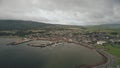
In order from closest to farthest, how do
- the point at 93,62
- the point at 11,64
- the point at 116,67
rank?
the point at 116,67, the point at 11,64, the point at 93,62

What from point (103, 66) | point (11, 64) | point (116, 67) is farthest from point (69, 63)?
point (11, 64)

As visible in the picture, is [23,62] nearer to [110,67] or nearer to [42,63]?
[42,63]

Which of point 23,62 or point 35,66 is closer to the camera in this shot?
point 35,66

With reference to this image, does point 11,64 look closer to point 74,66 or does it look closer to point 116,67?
point 74,66

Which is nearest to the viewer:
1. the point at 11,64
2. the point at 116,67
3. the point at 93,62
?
the point at 116,67

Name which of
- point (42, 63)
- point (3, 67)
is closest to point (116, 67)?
point (42, 63)

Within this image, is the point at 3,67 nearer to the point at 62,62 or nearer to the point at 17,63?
the point at 17,63

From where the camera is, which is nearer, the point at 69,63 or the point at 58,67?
the point at 58,67
